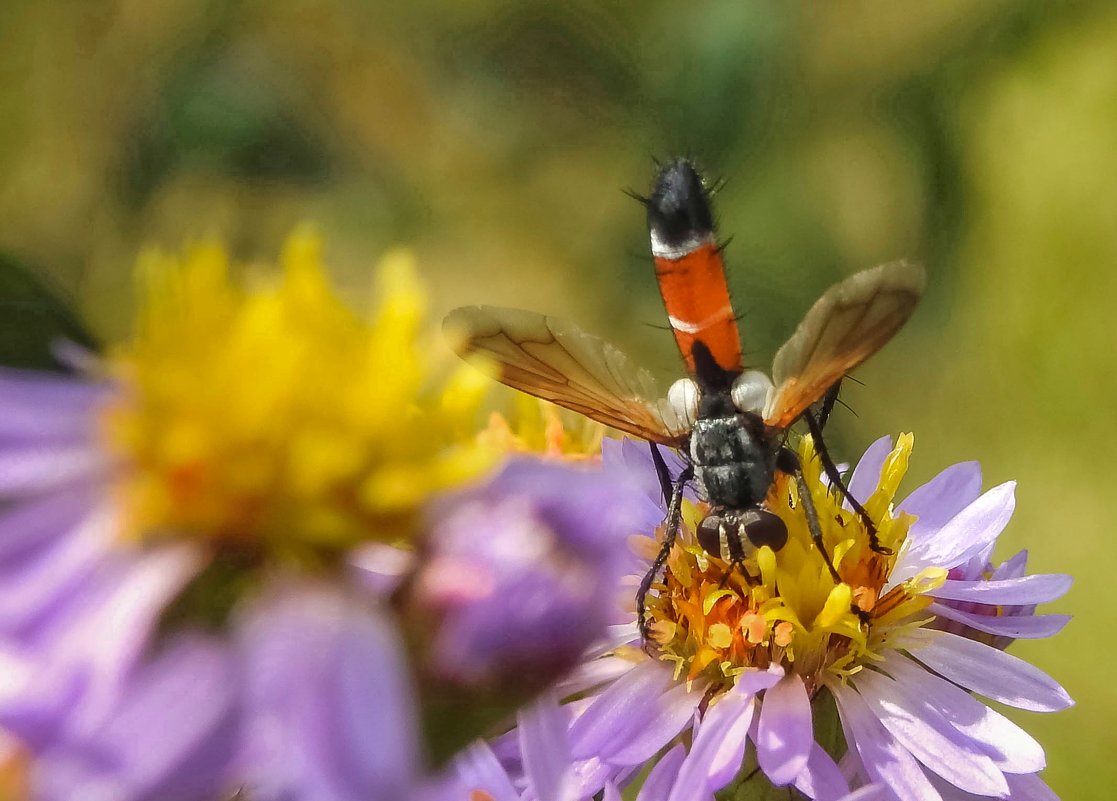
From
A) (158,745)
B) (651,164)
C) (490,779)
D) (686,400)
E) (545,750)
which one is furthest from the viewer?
(651,164)

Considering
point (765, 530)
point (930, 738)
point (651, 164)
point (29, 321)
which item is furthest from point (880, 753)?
point (651, 164)

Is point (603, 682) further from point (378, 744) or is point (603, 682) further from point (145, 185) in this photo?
point (145, 185)

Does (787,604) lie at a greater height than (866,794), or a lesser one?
greater

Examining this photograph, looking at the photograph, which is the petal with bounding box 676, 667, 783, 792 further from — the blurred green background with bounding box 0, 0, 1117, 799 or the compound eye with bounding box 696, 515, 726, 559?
the blurred green background with bounding box 0, 0, 1117, 799

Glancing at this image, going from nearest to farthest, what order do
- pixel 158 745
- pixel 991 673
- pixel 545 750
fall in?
1. pixel 158 745
2. pixel 545 750
3. pixel 991 673

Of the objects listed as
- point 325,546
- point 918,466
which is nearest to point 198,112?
point 918,466

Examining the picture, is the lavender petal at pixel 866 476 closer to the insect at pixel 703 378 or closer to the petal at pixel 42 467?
the insect at pixel 703 378

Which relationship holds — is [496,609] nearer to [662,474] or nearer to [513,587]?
[513,587]

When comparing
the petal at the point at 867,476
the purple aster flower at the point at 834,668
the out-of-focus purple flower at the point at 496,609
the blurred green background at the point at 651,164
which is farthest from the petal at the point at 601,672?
the blurred green background at the point at 651,164
